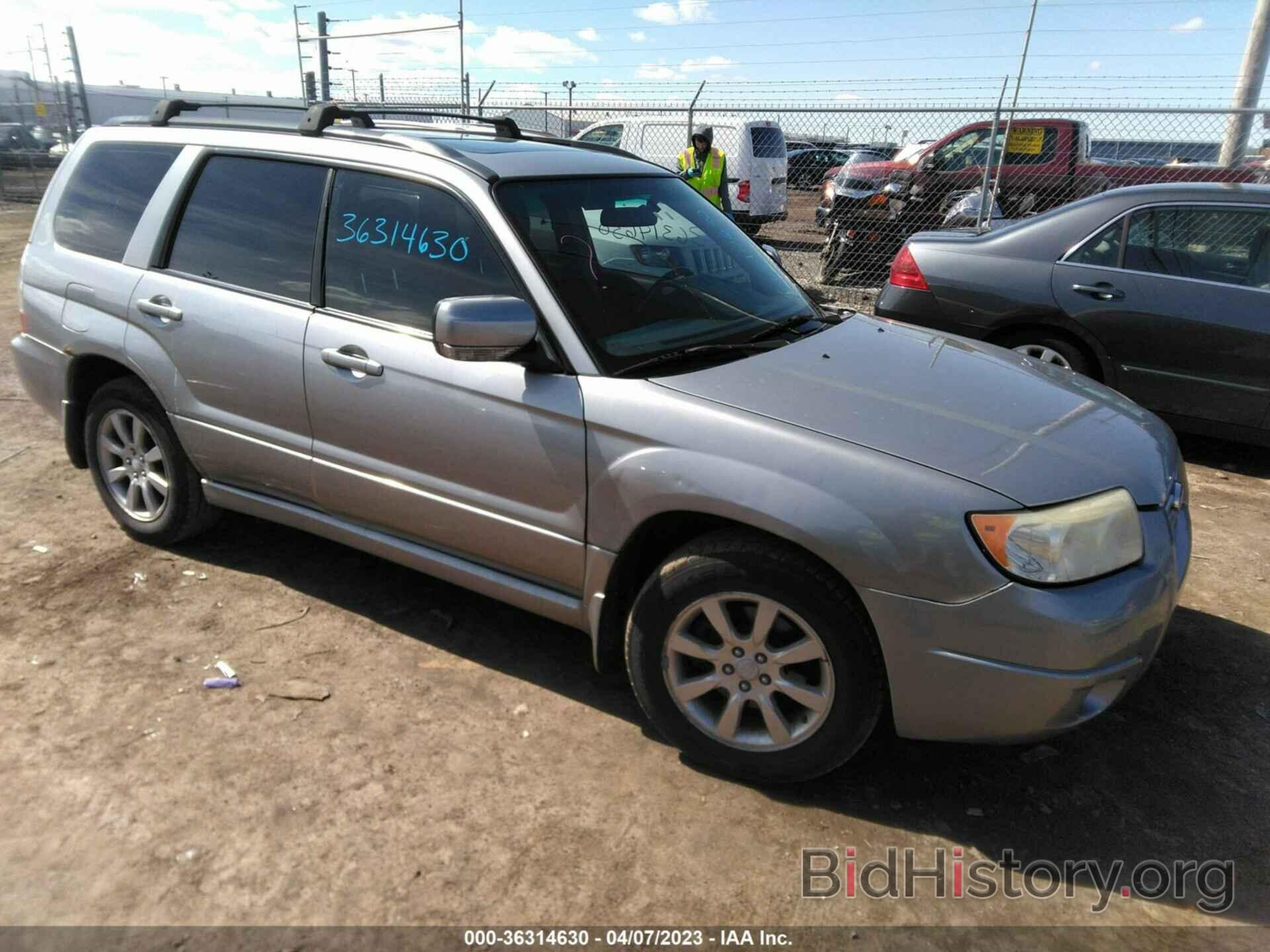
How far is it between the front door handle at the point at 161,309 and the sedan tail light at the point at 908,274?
4.43 meters

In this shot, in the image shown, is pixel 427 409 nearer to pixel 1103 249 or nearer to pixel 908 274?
pixel 908 274

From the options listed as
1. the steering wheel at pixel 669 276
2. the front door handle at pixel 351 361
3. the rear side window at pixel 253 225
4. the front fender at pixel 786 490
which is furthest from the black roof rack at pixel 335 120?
the front fender at pixel 786 490

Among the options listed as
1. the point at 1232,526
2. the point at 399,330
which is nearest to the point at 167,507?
the point at 399,330

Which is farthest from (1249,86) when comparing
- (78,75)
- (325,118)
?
(78,75)

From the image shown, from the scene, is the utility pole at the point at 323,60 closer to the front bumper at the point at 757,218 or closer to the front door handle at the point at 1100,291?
the front bumper at the point at 757,218

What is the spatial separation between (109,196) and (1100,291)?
531 cm

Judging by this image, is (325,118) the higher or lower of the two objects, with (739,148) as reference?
higher

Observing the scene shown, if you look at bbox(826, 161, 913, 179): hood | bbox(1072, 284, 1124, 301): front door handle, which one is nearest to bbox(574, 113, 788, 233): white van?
bbox(826, 161, 913, 179): hood

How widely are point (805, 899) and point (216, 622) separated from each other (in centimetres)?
247

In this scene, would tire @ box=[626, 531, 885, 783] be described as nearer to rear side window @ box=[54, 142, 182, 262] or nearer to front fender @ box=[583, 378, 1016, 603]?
front fender @ box=[583, 378, 1016, 603]

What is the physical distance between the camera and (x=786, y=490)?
8.15 ft

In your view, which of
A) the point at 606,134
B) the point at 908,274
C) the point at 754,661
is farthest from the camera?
the point at 606,134

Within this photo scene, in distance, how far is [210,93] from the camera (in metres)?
22.7

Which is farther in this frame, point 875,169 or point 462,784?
point 875,169
